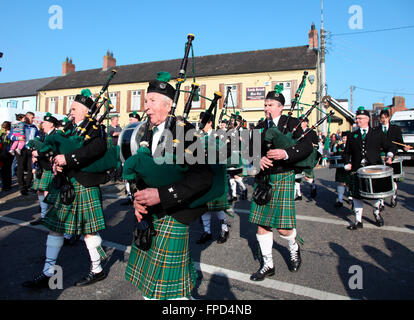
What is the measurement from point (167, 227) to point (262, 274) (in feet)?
5.64

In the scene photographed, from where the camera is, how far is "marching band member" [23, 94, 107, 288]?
9.39 ft

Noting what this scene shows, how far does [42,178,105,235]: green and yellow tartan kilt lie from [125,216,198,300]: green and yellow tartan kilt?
1.34 metres

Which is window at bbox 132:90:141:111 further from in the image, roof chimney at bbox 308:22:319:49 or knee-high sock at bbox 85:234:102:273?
knee-high sock at bbox 85:234:102:273

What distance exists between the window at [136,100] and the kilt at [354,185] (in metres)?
22.1

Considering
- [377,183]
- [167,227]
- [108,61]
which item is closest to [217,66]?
[108,61]

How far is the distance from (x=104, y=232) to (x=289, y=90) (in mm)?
19555

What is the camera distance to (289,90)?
21.6m

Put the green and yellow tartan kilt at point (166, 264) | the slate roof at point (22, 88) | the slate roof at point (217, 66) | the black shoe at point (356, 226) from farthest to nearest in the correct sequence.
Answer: the slate roof at point (22, 88) → the slate roof at point (217, 66) → the black shoe at point (356, 226) → the green and yellow tartan kilt at point (166, 264)

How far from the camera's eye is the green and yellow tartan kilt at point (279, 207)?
3.05 m

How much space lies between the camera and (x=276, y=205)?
3.09 meters

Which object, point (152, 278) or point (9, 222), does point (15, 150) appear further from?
point (152, 278)

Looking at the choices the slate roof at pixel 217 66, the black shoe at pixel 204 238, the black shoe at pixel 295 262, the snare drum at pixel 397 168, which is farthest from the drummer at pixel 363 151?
the slate roof at pixel 217 66

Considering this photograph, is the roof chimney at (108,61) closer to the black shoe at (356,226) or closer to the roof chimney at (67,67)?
the roof chimney at (67,67)
